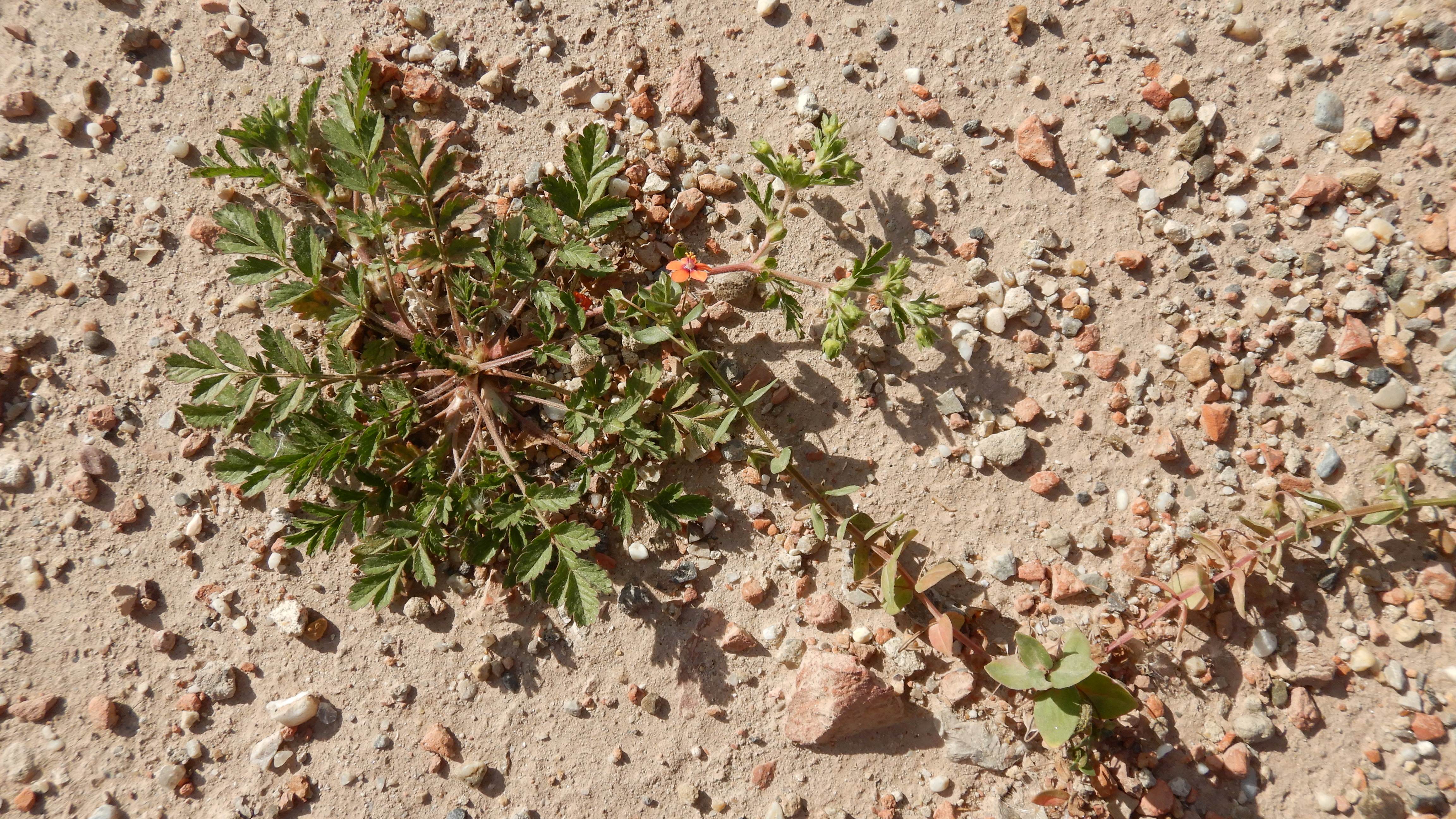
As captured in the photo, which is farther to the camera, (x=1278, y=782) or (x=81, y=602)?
(x=81, y=602)

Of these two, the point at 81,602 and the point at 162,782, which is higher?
the point at 81,602

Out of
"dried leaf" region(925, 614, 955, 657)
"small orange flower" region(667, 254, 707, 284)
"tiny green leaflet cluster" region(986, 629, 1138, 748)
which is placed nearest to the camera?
"tiny green leaflet cluster" region(986, 629, 1138, 748)

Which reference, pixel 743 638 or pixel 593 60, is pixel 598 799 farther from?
A: pixel 593 60

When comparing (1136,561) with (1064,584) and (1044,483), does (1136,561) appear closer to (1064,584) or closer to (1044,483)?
(1064,584)

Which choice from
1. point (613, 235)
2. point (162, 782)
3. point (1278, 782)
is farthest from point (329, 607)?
point (1278, 782)

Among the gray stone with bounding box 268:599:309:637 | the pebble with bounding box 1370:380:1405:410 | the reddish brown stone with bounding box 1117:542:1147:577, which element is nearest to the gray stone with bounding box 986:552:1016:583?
the reddish brown stone with bounding box 1117:542:1147:577

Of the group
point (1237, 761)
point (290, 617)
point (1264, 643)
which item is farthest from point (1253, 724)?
point (290, 617)

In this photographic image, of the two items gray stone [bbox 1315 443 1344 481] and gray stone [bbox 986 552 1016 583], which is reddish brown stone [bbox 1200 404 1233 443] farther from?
gray stone [bbox 986 552 1016 583]

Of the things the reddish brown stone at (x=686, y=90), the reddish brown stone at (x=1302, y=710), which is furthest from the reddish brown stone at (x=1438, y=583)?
the reddish brown stone at (x=686, y=90)
